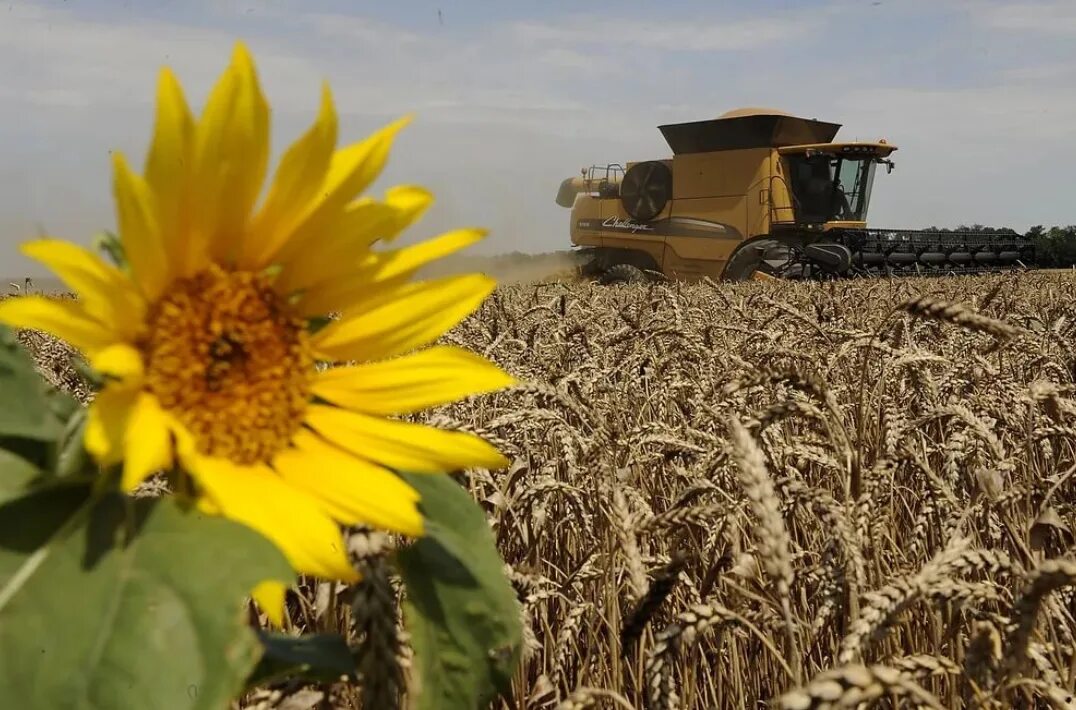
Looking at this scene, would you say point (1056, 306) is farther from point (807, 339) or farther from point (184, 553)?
point (184, 553)

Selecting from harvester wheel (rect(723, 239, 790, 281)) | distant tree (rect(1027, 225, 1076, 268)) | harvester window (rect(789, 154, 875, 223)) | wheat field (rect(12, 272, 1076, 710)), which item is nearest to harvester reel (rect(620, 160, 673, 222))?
harvester wheel (rect(723, 239, 790, 281))

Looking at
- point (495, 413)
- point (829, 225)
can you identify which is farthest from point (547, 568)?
point (829, 225)

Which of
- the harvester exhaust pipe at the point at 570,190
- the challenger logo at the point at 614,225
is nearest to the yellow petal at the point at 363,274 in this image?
the challenger logo at the point at 614,225

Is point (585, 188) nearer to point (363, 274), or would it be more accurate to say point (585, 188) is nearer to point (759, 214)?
point (759, 214)

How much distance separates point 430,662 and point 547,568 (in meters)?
2.48

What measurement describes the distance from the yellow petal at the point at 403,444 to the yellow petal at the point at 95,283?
0.51 ft

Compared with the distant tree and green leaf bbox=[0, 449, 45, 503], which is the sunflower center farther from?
the distant tree

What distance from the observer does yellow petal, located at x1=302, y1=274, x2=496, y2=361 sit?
0.84 metres

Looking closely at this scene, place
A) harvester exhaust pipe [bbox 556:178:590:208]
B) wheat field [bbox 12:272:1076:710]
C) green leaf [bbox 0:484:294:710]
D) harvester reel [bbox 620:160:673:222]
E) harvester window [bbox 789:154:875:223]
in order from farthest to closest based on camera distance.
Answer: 1. harvester exhaust pipe [bbox 556:178:590:208]
2. harvester reel [bbox 620:160:673:222]
3. harvester window [bbox 789:154:875:223]
4. wheat field [bbox 12:272:1076:710]
5. green leaf [bbox 0:484:294:710]

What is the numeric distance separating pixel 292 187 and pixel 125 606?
0.35 meters

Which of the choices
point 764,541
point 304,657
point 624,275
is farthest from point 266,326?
point 624,275

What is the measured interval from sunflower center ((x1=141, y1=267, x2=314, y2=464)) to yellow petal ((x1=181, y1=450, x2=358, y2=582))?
0.12 ft

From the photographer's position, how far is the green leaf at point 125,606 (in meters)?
0.57

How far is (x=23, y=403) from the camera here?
63 centimetres
